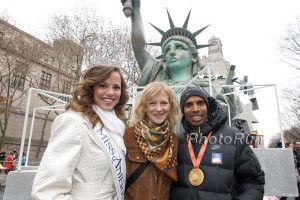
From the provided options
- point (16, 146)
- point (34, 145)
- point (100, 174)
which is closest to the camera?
point (100, 174)

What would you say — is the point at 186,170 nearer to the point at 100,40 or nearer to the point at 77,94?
the point at 77,94

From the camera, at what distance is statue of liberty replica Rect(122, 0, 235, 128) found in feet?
23.9

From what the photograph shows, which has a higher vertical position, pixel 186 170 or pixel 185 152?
pixel 185 152

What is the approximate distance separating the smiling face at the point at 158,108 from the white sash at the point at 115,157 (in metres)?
0.49

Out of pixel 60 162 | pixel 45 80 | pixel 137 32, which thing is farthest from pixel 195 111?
pixel 45 80

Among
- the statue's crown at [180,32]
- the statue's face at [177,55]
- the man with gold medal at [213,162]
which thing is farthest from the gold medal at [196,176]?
the statue's crown at [180,32]

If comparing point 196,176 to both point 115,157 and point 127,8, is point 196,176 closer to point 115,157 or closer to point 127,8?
point 115,157

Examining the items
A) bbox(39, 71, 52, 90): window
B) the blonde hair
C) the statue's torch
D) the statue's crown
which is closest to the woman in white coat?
the blonde hair

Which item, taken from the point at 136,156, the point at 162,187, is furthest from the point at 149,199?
the point at 136,156

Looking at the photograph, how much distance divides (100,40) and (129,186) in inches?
723

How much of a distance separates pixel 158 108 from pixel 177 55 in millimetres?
5346

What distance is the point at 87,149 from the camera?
1.65 meters

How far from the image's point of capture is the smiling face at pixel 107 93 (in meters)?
1.94

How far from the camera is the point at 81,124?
1677 mm
